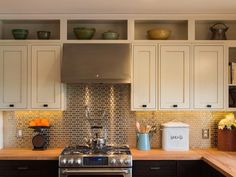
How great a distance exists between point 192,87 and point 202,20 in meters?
0.87

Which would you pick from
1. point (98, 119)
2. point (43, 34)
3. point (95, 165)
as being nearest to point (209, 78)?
point (98, 119)

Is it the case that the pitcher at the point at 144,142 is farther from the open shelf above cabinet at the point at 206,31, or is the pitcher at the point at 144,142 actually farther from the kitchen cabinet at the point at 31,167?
the open shelf above cabinet at the point at 206,31

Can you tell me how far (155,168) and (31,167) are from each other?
142 cm

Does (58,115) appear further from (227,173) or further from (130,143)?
(227,173)

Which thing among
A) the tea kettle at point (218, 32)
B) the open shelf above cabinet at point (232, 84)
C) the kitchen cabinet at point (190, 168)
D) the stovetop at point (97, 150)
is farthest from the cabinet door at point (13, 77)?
the open shelf above cabinet at point (232, 84)

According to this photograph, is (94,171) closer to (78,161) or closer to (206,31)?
(78,161)

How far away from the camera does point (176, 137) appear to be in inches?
163

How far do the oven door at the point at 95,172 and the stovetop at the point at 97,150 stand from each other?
188 mm

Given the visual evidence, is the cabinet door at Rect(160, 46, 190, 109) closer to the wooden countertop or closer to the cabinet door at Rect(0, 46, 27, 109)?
the wooden countertop

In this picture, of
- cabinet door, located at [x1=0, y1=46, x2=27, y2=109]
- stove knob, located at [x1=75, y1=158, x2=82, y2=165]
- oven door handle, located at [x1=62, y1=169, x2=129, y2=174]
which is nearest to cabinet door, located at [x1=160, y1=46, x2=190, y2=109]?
oven door handle, located at [x1=62, y1=169, x2=129, y2=174]

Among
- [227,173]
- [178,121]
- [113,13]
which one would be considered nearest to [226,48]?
[178,121]

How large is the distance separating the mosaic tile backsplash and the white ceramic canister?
0.23 meters

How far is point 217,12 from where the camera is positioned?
162 inches

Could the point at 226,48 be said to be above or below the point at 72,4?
below
